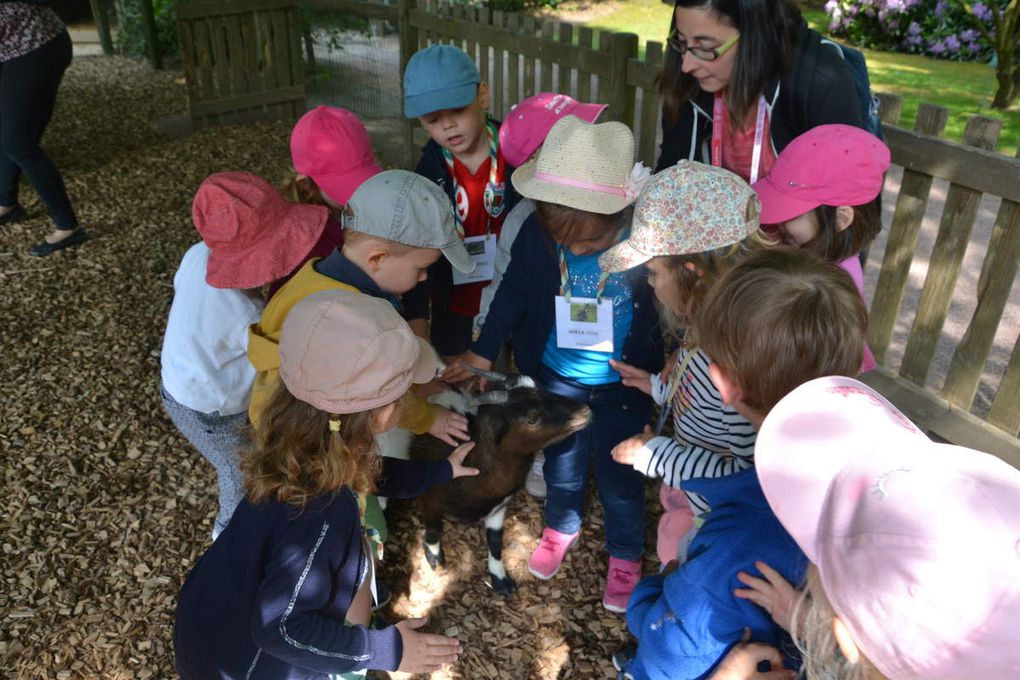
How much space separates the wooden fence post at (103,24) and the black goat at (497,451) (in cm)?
1216

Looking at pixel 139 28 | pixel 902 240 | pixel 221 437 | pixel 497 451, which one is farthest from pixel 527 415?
pixel 139 28

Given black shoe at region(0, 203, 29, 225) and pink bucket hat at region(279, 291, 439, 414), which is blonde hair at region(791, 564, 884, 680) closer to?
pink bucket hat at region(279, 291, 439, 414)

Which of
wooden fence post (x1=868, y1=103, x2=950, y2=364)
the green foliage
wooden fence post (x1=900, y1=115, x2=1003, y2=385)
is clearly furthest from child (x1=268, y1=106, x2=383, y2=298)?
the green foliage

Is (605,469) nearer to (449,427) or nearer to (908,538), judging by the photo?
(449,427)

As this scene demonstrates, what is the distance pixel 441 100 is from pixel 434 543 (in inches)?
72.5

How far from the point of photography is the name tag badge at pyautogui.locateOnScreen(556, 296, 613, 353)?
8.32 feet

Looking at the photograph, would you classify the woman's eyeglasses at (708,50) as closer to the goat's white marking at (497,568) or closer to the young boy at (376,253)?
the young boy at (376,253)

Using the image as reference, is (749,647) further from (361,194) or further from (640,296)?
(361,194)

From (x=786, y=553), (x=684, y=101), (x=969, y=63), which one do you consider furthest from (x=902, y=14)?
(x=786, y=553)

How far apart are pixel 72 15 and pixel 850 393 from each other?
16.1 meters

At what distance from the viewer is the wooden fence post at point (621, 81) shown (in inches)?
172

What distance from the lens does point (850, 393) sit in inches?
47.2

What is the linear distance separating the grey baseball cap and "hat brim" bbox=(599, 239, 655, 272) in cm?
58

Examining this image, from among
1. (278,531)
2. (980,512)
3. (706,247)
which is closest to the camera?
(980,512)
